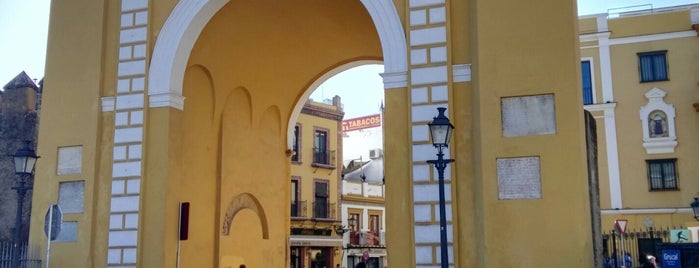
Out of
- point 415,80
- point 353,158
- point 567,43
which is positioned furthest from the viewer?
point 353,158

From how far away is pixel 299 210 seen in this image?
40.5 metres

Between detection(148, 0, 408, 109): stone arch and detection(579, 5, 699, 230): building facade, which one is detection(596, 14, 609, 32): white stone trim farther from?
detection(148, 0, 408, 109): stone arch

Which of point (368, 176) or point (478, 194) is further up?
point (368, 176)

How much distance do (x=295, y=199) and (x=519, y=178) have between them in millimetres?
28806

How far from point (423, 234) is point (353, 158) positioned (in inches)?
1641

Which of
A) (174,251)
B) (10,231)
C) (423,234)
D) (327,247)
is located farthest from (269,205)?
(327,247)

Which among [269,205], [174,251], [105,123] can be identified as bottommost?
[174,251]

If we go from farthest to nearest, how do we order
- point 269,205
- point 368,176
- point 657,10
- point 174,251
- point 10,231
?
point 368,176
point 657,10
point 269,205
point 10,231
point 174,251

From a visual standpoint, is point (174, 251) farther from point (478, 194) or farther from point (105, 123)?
point (478, 194)

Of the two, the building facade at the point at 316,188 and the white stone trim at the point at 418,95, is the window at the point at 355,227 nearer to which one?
the building facade at the point at 316,188

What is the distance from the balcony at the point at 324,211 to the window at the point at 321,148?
2.19 m

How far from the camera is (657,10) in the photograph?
96.3 feet

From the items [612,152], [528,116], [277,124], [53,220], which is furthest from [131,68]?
[612,152]

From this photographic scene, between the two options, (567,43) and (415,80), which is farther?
(415,80)
